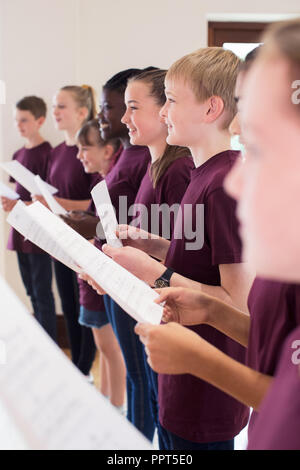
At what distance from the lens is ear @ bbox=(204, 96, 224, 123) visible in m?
1.29

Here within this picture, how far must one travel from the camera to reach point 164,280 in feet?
4.01

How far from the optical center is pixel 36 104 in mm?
3475

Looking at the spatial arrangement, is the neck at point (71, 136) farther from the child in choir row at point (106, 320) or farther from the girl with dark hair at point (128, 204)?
the girl with dark hair at point (128, 204)

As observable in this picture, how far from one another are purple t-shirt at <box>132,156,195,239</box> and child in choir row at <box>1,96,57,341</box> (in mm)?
1535

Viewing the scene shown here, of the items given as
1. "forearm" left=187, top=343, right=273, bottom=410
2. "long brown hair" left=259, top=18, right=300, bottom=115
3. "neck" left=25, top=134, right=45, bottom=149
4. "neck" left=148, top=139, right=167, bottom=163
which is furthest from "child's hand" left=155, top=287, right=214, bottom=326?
"neck" left=25, top=134, right=45, bottom=149

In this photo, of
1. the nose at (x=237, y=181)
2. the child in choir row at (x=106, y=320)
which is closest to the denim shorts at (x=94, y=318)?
the child in choir row at (x=106, y=320)

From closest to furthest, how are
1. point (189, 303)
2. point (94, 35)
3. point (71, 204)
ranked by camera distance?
point (189, 303) → point (71, 204) → point (94, 35)

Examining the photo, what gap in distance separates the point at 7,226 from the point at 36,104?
0.81 metres

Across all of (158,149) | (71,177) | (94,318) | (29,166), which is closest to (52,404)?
(158,149)

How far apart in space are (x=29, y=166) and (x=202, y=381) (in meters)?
2.38

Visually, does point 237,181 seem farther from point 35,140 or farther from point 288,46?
point 35,140

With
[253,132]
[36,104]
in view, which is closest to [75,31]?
[36,104]

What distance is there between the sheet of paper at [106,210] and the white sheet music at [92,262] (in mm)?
200

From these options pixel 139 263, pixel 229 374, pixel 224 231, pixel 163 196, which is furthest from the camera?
pixel 163 196
